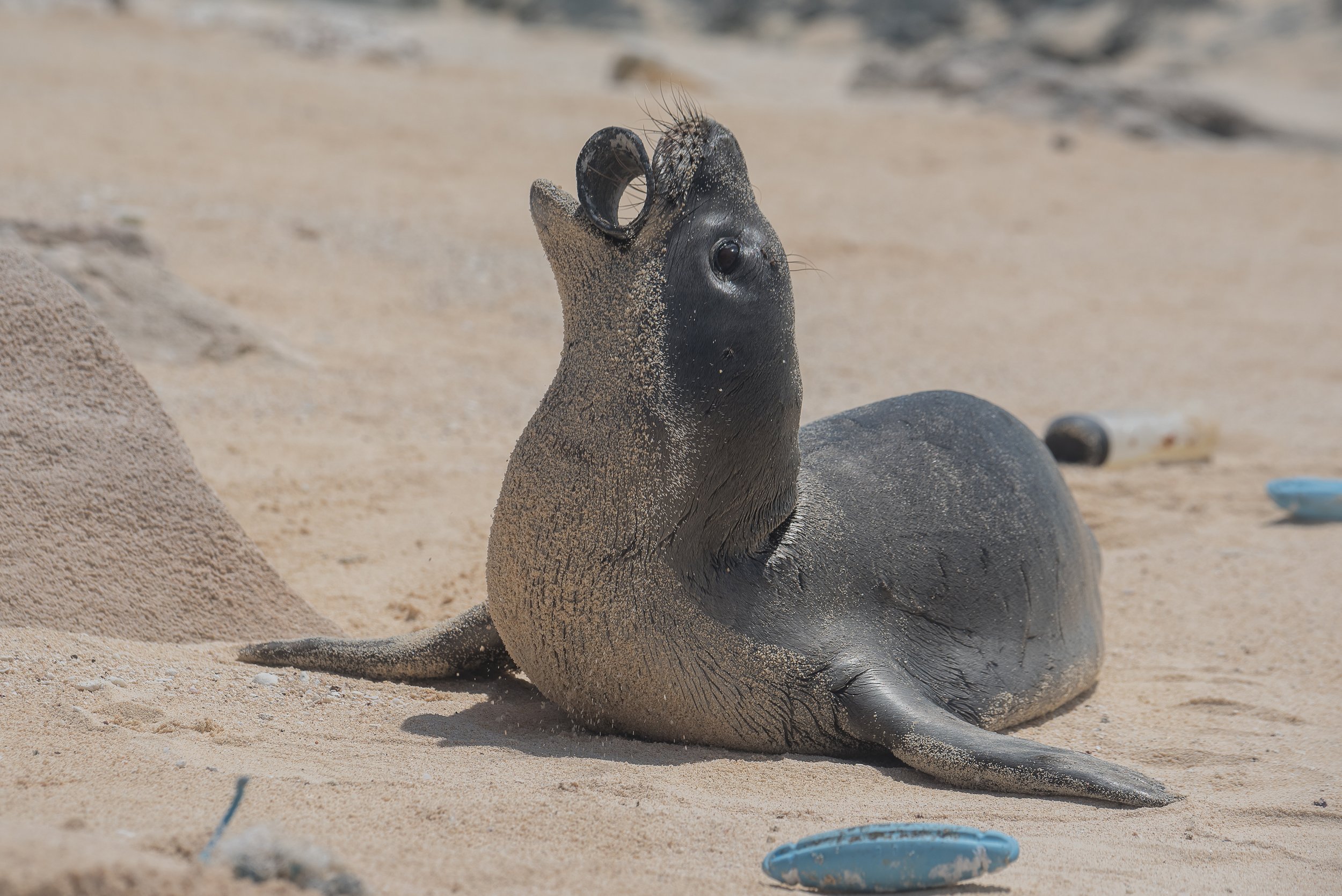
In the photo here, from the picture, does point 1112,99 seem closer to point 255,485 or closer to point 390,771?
point 255,485

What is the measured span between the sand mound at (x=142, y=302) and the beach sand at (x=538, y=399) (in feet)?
0.59

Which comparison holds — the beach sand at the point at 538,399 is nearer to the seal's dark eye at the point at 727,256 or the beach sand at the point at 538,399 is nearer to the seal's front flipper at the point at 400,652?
the seal's front flipper at the point at 400,652

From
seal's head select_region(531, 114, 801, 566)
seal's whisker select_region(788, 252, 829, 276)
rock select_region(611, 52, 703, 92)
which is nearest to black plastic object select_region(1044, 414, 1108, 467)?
→ seal's whisker select_region(788, 252, 829, 276)

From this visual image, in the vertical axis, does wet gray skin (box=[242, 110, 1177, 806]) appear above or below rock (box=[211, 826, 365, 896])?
above

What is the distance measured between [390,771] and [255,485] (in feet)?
10.0

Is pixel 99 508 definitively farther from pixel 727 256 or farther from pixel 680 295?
pixel 727 256

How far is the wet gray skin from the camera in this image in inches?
129

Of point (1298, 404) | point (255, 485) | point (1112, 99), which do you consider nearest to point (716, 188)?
point (255, 485)

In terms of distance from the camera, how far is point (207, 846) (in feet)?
7.39

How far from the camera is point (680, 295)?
3.26 m

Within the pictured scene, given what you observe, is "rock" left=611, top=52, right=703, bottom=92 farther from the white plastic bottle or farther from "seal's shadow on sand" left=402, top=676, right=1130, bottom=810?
"seal's shadow on sand" left=402, top=676, right=1130, bottom=810

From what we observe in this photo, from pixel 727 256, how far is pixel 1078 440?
4470 millimetres

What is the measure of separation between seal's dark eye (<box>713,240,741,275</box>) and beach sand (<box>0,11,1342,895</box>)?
3.80 feet

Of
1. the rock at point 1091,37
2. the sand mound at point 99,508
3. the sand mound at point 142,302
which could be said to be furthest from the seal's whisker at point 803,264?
the rock at point 1091,37
